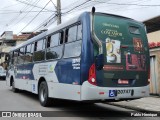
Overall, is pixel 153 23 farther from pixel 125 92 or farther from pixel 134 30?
pixel 125 92

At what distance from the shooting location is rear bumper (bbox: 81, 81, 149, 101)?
8816 mm

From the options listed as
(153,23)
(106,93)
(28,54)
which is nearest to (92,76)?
(106,93)

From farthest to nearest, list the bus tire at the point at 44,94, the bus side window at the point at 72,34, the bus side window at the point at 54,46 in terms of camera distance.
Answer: the bus tire at the point at 44,94 < the bus side window at the point at 54,46 < the bus side window at the point at 72,34

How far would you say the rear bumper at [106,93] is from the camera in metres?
8.82

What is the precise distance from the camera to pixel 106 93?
9016 mm

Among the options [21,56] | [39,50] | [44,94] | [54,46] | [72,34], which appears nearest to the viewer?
[72,34]

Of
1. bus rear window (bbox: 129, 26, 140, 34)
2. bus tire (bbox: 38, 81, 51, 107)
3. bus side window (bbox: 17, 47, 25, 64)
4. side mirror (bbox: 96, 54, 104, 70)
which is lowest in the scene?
bus tire (bbox: 38, 81, 51, 107)

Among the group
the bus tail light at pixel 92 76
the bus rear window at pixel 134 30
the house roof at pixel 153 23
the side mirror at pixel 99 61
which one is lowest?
the bus tail light at pixel 92 76

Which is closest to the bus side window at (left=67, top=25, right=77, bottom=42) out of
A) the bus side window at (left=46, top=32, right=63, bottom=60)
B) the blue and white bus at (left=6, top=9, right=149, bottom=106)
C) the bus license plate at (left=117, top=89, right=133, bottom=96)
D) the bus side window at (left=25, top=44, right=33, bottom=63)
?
the blue and white bus at (left=6, top=9, right=149, bottom=106)

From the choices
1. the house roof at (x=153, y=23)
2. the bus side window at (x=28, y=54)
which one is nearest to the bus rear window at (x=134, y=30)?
the bus side window at (x=28, y=54)

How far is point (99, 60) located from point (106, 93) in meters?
0.97

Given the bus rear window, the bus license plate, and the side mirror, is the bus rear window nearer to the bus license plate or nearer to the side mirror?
the side mirror

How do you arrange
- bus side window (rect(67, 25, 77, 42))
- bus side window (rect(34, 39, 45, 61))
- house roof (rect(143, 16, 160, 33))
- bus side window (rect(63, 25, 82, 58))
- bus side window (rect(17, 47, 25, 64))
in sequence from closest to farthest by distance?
bus side window (rect(63, 25, 82, 58))
bus side window (rect(67, 25, 77, 42))
bus side window (rect(34, 39, 45, 61))
bus side window (rect(17, 47, 25, 64))
house roof (rect(143, 16, 160, 33))

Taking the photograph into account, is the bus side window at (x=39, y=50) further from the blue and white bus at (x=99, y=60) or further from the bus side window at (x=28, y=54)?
the blue and white bus at (x=99, y=60)
